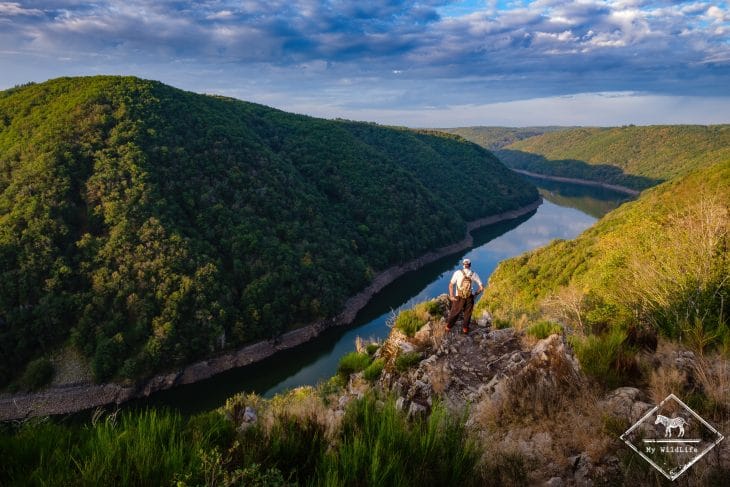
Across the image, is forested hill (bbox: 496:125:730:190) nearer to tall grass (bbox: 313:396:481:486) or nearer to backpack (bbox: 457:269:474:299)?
backpack (bbox: 457:269:474:299)

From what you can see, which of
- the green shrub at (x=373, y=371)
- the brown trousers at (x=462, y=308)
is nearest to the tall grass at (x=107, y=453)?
the green shrub at (x=373, y=371)

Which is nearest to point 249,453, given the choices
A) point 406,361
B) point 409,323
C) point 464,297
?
point 406,361

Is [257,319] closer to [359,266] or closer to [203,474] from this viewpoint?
[359,266]

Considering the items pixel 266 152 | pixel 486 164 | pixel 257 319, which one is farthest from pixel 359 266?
pixel 486 164

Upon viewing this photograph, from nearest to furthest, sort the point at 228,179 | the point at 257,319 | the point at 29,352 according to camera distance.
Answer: the point at 29,352
the point at 257,319
the point at 228,179

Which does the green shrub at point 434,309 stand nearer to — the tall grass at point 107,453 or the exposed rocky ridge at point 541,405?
the exposed rocky ridge at point 541,405

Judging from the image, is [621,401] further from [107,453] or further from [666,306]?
[107,453]
